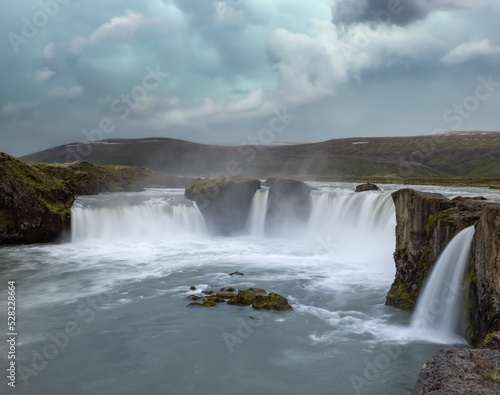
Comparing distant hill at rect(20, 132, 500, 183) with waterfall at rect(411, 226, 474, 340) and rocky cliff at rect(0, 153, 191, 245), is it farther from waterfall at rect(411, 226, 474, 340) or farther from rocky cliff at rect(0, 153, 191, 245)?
waterfall at rect(411, 226, 474, 340)

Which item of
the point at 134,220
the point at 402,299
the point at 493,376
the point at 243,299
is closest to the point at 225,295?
the point at 243,299

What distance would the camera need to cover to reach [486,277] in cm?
1044

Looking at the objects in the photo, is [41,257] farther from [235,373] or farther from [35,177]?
[235,373]

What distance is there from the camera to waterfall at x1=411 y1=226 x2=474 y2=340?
12391 mm

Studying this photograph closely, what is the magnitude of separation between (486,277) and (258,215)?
28.6 metres

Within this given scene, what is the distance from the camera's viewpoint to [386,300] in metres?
16.7

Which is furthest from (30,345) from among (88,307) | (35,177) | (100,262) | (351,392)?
(35,177)

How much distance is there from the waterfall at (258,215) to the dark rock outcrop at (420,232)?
21.2m

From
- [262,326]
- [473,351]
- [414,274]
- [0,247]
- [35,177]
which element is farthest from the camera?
[35,177]

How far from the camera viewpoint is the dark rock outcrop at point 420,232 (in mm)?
13898

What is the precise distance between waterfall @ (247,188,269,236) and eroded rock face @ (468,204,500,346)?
89.4 feet

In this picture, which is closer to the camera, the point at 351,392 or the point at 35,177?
the point at 351,392

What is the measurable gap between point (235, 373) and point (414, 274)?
8.12 metres

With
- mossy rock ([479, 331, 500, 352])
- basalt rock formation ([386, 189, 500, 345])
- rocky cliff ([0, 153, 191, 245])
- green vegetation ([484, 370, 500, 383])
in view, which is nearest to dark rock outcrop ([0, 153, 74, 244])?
rocky cliff ([0, 153, 191, 245])
